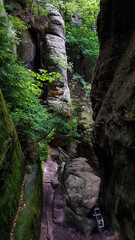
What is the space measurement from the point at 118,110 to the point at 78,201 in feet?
10.5

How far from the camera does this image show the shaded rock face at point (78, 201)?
414 cm

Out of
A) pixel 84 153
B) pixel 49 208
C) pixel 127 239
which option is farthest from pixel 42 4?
pixel 127 239

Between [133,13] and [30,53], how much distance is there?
933 centimetres

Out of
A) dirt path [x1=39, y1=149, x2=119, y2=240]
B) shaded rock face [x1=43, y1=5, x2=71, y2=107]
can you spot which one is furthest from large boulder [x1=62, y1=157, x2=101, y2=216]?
shaded rock face [x1=43, y1=5, x2=71, y2=107]

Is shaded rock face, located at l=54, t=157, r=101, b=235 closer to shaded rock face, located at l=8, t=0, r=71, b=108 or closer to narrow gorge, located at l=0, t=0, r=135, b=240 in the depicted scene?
narrow gorge, located at l=0, t=0, r=135, b=240

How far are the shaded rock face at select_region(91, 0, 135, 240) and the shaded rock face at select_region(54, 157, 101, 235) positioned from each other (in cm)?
51

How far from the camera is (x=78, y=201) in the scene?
14.3 feet

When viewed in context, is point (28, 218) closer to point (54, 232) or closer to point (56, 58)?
point (54, 232)

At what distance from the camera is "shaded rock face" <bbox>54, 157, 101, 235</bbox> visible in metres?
4.14

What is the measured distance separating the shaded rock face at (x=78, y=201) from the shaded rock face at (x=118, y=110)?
1.68 ft

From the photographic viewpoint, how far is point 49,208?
4926 mm

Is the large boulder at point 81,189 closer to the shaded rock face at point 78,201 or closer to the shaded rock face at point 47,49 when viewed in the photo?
the shaded rock face at point 78,201

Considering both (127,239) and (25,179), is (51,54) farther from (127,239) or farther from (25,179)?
(127,239)

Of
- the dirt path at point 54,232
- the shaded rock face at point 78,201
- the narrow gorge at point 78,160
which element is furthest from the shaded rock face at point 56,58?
the dirt path at point 54,232
